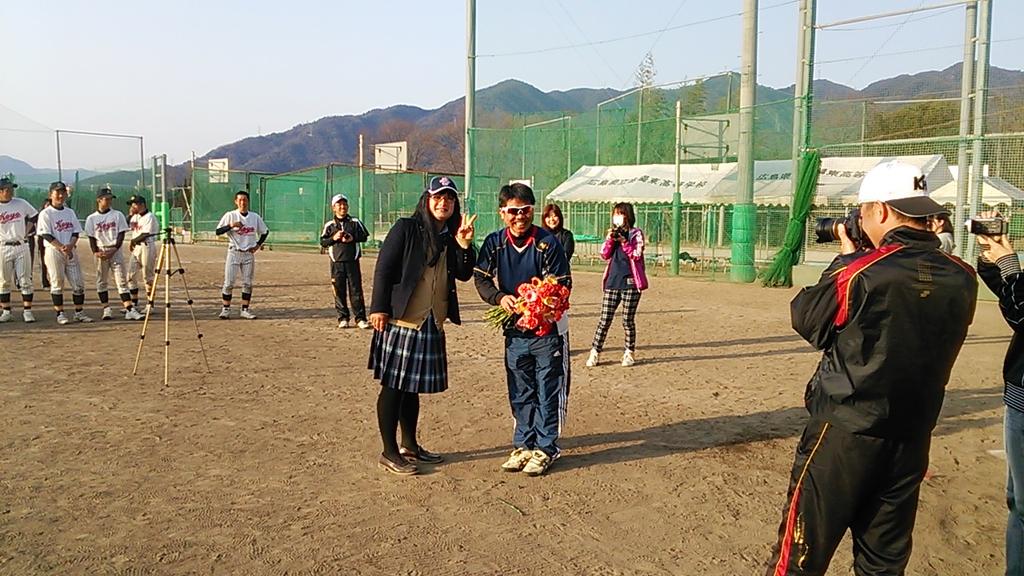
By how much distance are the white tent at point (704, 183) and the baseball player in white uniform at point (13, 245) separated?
1638 cm

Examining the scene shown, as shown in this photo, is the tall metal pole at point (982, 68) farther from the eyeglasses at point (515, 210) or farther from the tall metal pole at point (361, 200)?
the tall metal pole at point (361, 200)

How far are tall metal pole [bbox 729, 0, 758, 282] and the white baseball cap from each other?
57.9ft

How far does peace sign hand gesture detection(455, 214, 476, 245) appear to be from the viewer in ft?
18.8

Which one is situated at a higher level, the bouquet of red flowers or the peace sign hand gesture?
the peace sign hand gesture

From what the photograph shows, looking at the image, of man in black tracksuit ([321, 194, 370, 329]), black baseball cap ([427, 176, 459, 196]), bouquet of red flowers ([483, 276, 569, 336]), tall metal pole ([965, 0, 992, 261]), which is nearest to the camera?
bouquet of red flowers ([483, 276, 569, 336])

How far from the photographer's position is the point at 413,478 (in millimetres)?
5680

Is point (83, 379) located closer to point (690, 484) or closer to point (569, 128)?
point (690, 484)

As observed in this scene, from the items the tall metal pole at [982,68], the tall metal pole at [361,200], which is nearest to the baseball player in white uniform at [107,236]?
the tall metal pole at [982,68]

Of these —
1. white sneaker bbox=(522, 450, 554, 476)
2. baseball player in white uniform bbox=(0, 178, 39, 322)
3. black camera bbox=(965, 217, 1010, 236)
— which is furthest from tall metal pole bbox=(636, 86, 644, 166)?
black camera bbox=(965, 217, 1010, 236)

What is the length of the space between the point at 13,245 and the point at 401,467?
9.48 metres

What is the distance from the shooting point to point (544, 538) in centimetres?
468

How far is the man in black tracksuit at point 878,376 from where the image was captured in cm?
298

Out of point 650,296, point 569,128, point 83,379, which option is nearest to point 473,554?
point 83,379

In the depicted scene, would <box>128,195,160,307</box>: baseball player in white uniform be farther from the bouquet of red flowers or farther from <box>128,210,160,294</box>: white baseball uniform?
the bouquet of red flowers
